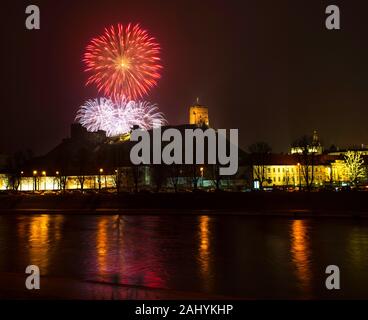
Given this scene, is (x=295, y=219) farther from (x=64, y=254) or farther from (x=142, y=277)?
(x=142, y=277)

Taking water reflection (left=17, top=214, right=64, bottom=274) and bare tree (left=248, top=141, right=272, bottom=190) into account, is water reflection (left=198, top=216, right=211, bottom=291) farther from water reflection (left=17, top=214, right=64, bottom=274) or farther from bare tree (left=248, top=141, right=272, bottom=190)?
bare tree (left=248, top=141, right=272, bottom=190)

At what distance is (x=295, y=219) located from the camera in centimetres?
3397

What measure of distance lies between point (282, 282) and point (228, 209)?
30.1 m

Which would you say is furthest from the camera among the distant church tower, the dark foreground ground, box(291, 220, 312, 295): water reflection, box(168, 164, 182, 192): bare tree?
the distant church tower

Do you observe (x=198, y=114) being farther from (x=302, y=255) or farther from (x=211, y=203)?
(x=302, y=255)

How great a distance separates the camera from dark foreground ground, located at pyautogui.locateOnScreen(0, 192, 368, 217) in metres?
40.7

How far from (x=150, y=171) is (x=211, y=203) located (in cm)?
5271

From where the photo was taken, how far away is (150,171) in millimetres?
98938

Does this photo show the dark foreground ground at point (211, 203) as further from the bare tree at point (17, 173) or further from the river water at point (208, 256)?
the bare tree at point (17, 173)

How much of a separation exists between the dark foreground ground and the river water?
36.3ft

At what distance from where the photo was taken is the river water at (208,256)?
523 inches

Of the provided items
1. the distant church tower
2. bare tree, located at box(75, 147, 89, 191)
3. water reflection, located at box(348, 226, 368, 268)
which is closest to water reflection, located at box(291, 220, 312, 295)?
water reflection, located at box(348, 226, 368, 268)

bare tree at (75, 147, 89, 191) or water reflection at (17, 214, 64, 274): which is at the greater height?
bare tree at (75, 147, 89, 191)
